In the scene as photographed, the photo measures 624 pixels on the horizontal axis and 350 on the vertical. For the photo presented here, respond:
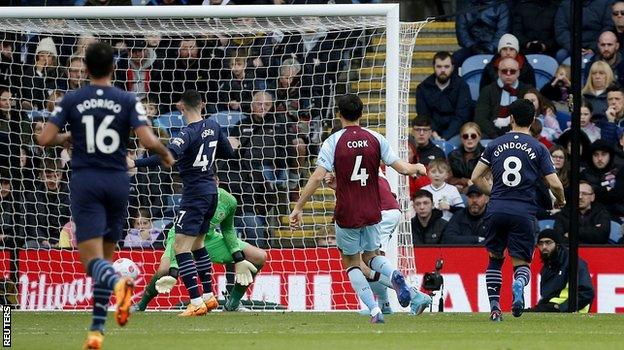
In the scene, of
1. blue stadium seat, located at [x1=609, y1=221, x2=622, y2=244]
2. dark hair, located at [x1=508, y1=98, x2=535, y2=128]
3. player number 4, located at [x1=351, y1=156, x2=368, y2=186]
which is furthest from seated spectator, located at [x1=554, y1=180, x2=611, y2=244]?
player number 4, located at [x1=351, y1=156, x2=368, y2=186]

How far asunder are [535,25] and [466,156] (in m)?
2.33

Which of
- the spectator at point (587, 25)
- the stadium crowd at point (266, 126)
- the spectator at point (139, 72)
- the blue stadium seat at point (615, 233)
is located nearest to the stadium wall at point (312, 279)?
the stadium crowd at point (266, 126)

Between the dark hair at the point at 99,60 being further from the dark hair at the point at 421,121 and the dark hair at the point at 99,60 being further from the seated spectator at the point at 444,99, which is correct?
the seated spectator at the point at 444,99

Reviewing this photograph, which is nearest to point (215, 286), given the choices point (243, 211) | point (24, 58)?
point (243, 211)

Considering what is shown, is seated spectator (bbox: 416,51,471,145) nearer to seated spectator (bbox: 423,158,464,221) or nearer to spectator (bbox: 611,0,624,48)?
seated spectator (bbox: 423,158,464,221)

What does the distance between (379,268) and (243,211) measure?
4.59 m

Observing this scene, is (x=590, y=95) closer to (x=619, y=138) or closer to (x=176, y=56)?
(x=619, y=138)

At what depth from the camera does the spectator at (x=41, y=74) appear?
16109mm

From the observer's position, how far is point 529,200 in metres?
12.6

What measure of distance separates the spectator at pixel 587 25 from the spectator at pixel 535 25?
0.12 metres

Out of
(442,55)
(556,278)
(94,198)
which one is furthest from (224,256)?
(94,198)

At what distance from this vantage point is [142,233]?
16.1 meters

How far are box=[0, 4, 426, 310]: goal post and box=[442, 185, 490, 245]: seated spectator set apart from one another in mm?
910

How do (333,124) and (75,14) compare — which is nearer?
(75,14)
